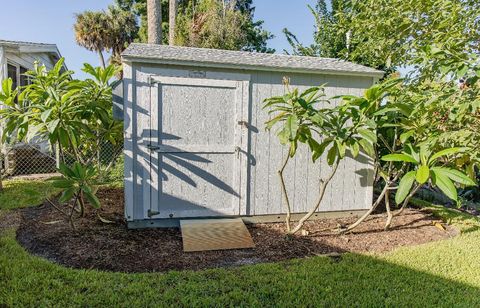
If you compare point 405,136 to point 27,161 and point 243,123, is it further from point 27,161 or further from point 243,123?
point 27,161

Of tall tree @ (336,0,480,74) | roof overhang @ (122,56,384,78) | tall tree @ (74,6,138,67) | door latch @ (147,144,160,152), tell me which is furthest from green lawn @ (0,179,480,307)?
tall tree @ (74,6,138,67)

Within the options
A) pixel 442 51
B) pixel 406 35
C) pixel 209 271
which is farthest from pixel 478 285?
pixel 406 35

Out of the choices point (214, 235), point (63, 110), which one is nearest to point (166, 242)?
point (214, 235)

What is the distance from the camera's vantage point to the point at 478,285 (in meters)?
2.98

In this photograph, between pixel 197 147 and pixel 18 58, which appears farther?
pixel 18 58

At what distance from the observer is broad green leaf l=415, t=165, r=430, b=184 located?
3021mm

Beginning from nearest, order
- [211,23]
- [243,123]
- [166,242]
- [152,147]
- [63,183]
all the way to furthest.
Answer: [63,183] → [166,242] → [152,147] → [243,123] → [211,23]

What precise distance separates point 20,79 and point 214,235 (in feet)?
26.4

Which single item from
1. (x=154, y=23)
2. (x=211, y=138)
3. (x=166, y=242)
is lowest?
(x=166, y=242)

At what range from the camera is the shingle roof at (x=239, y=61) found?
405cm

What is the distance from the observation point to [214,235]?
3.99 metres

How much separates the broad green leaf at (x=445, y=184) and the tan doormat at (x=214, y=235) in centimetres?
200

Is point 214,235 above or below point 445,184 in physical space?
below

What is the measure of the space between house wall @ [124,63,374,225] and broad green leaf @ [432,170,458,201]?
6.02 feet
